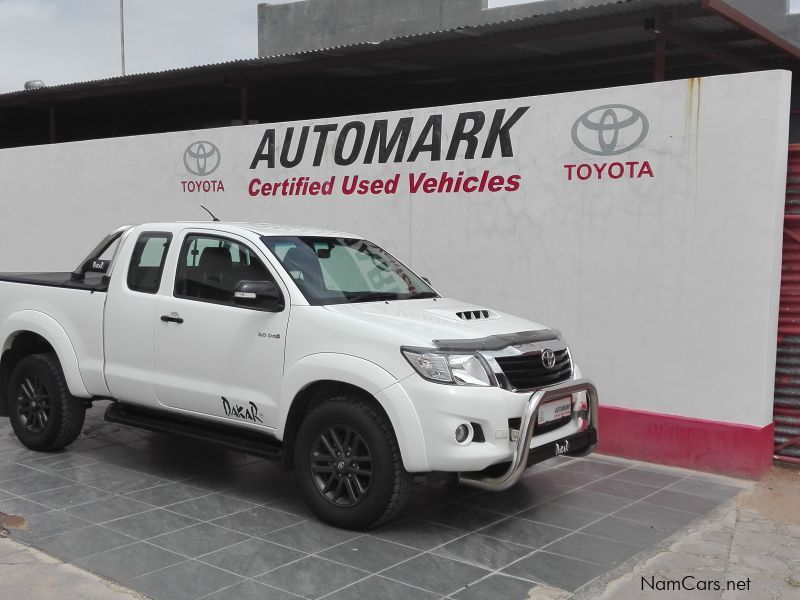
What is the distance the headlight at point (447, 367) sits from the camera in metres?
5.12

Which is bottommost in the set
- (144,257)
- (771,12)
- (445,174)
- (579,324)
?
(579,324)

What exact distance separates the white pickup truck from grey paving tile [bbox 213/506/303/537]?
0.24 meters

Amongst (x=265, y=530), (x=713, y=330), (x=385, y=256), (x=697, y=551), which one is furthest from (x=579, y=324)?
(x=265, y=530)

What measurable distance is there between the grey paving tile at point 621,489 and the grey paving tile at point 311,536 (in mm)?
2142

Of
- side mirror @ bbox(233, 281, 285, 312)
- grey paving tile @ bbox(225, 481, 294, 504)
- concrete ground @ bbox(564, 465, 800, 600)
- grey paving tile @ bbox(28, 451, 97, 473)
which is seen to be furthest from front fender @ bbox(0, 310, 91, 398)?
concrete ground @ bbox(564, 465, 800, 600)

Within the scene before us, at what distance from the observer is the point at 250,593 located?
14.7ft

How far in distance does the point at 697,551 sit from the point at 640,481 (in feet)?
5.11

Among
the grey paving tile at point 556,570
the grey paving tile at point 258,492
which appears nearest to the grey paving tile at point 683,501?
the grey paving tile at point 556,570

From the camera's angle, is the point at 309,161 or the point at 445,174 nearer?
the point at 445,174

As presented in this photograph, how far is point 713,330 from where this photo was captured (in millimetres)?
7004

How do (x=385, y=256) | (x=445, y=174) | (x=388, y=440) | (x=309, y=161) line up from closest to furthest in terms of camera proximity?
(x=388, y=440) → (x=385, y=256) → (x=445, y=174) → (x=309, y=161)

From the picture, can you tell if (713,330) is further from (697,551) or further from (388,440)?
(388,440)
